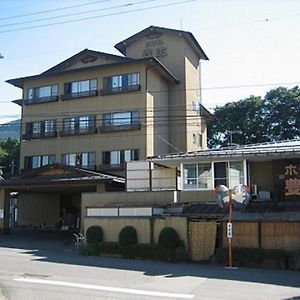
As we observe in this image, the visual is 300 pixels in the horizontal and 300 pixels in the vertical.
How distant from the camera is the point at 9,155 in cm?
6581

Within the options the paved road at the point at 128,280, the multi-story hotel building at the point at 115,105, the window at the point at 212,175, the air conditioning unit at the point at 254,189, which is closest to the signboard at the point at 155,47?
the multi-story hotel building at the point at 115,105

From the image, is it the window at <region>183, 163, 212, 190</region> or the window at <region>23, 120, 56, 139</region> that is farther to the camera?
the window at <region>23, 120, 56, 139</region>

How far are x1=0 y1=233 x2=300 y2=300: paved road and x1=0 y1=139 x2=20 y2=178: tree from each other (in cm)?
4520

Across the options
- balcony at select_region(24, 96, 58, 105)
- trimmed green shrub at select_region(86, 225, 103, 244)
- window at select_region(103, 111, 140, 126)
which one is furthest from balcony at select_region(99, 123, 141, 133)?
trimmed green shrub at select_region(86, 225, 103, 244)

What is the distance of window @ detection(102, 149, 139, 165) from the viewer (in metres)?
36.0

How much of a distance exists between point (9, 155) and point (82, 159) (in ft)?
103

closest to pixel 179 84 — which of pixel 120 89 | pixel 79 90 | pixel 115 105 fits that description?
pixel 120 89

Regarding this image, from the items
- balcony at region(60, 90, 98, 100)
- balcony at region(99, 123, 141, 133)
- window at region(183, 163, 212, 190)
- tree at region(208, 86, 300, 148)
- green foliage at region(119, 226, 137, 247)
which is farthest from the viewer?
tree at region(208, 86, 300, 148)

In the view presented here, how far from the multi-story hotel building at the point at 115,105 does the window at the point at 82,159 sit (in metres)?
0.08

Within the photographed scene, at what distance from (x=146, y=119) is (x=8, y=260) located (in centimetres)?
1938

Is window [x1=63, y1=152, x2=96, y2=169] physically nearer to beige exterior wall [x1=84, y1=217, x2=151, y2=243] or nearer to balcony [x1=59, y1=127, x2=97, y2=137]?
balcony [x1=59, y1=127, x2=97, y2=137]

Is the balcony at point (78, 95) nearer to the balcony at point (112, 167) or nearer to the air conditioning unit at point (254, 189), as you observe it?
the balcony at point (112, 167)

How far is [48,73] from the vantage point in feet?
132

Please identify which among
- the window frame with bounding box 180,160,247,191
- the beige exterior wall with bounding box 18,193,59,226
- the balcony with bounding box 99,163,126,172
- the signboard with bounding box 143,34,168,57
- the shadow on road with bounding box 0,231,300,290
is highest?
the signboard with bounding box 143,34,168,57
